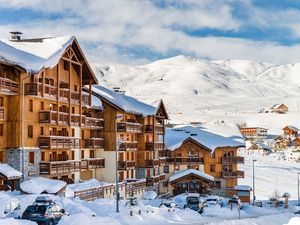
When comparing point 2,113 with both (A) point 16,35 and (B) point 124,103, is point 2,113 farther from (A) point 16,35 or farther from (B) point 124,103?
(B) point 124,103

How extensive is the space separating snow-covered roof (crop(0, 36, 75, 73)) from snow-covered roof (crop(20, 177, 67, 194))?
9123 millimetres

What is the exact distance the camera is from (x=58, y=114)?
162 feet

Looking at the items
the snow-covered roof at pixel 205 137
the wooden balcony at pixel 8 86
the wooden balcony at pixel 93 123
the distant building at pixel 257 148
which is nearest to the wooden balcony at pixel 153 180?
the wooden balcony at pixel 93 123

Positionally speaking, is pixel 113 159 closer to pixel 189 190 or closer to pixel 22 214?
pixel 189 190

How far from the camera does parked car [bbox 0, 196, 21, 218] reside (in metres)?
31.6

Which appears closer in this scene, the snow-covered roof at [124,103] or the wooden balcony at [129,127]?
the snow-covered roof at [124,103]

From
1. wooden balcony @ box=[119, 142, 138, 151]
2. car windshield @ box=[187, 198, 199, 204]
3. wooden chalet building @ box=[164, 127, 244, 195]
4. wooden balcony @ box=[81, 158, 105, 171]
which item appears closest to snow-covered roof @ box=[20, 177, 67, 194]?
wooden balcony @ box=[81, 158, 105, 171]

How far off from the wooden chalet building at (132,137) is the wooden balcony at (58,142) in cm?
735

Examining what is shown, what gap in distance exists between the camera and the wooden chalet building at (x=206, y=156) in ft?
261

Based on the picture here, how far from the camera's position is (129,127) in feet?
214

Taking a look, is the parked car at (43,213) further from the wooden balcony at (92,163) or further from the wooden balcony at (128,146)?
the wooden balcony at (128,146)

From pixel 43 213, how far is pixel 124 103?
1444 inches

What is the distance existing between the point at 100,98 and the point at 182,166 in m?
21.5

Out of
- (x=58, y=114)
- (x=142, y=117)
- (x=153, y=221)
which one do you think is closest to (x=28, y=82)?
(x=58, y=114)
